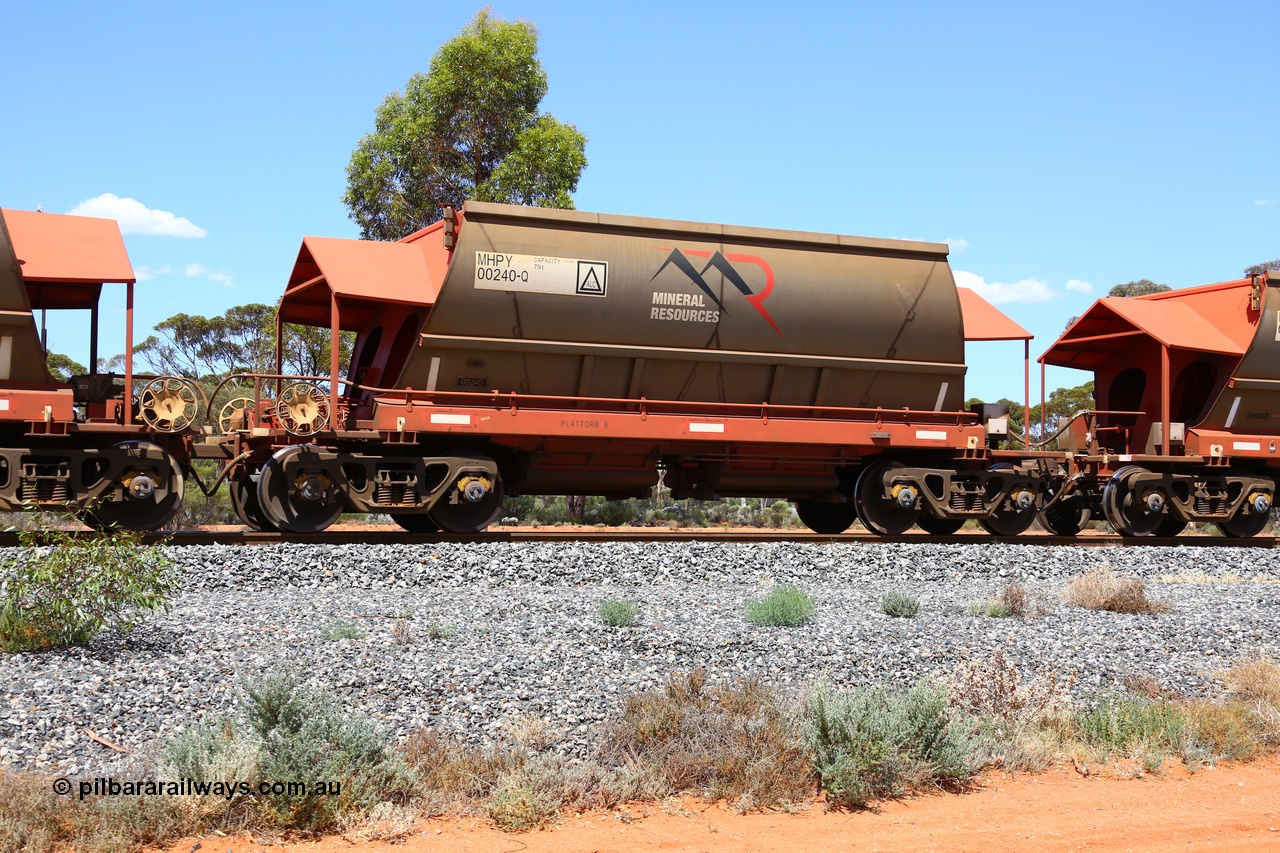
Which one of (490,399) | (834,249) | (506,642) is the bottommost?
(506,642)


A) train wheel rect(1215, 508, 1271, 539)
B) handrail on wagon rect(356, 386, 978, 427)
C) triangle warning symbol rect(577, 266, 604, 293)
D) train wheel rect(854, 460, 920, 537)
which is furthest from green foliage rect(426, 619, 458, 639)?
train wheel rect(1215, 508, 1271, 539)

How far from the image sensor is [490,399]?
1342 centimetres

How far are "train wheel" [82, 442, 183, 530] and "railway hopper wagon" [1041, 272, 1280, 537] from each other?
12.0 metres

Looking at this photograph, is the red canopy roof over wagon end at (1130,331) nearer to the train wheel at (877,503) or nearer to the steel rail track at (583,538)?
the steel rail track at (583,538)

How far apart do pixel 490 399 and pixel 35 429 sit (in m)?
4.86

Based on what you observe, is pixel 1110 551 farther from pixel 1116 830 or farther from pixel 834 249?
pixel 1116 830

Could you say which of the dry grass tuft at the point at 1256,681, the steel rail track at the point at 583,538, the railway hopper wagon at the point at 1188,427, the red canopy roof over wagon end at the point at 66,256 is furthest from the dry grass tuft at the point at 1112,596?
the red canopy roof over wagon end at the point at 66,256

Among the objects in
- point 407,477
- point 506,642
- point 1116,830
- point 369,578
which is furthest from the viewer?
point 407,477

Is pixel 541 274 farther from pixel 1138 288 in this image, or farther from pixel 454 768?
pixel 1138 288

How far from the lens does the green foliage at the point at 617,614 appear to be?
27.2 ft

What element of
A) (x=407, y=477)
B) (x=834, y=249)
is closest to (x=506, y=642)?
(x=407, y=477)

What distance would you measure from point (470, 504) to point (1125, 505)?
9.81m
